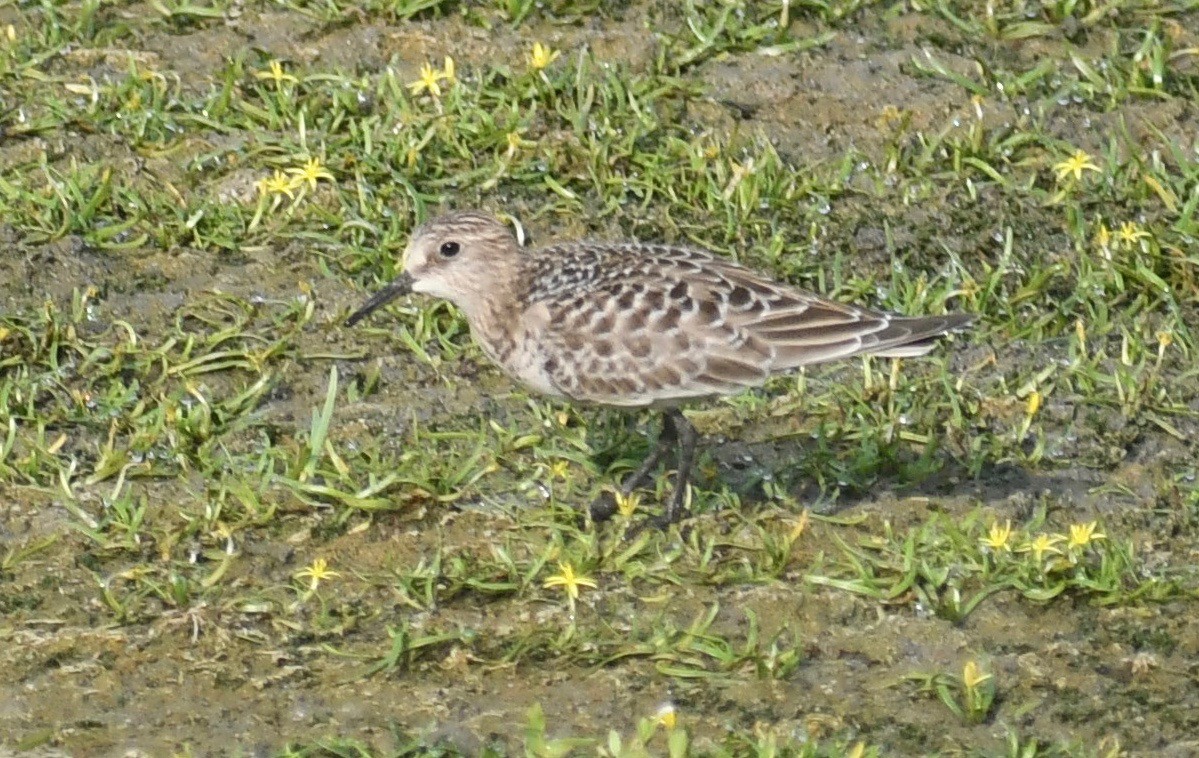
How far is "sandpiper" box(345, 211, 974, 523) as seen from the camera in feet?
23.8

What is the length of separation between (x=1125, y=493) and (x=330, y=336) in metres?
3.12

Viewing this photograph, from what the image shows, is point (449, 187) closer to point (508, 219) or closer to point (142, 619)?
point (508, 219)

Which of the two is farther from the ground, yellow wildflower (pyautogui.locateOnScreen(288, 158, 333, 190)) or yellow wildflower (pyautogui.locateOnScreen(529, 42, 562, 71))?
yellow wildflower (pyautogui.locateOnScreen(529, 42, 562, 71))

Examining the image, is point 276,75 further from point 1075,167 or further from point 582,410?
point 1075,167

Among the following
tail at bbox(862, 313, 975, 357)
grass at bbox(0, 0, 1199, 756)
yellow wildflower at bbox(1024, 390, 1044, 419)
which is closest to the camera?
grass at bbox(0, 0, 1199, 756)

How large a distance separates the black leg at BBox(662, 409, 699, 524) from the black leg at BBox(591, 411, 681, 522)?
0.01 meters

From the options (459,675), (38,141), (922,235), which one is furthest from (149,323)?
(922,235)

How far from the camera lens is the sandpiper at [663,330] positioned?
726 cm

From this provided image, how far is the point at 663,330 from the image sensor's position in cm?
729

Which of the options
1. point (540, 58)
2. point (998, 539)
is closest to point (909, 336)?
point (998, 539)

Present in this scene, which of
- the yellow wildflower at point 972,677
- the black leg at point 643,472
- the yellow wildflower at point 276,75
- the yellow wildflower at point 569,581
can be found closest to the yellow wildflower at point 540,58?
the yellow wildflower at point 276,75

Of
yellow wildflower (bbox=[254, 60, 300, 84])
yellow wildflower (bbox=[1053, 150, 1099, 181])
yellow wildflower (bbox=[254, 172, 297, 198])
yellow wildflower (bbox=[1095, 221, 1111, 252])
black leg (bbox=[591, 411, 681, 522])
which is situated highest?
yellow wildflower (bbox=[254, 60, 300, 84])

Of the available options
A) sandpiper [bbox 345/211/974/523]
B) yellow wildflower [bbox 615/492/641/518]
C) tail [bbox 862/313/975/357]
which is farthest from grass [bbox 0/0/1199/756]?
tail [bbox 862/313/975/357]

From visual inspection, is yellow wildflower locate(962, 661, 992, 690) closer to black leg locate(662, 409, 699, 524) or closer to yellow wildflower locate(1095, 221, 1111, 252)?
black leg locate(662, 409, 699, 524)
